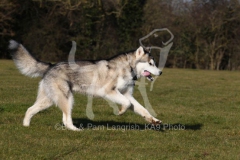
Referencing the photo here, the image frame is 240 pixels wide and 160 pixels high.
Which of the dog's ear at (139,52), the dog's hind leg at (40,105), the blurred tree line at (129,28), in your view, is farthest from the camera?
the blurred tree line at (129,28)

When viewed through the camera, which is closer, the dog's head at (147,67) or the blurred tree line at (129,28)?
the dog's head at (147,67)

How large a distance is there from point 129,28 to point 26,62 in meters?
32.9

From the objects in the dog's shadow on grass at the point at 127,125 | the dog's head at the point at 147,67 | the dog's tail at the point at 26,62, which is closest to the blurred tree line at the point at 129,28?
the dog's shadow on grass at the point at 127,125

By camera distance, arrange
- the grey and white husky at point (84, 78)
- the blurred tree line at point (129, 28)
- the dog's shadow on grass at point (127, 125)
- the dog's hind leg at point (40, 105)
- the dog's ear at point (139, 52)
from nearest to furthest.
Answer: the grey and white husky at point (84, 78) < the dog's hind leg at point (40, 105) < the dog's ear at point (139, 52) < the dog's shadow on grass at point (127, 125) < the blurred tree line at point (129, 28)

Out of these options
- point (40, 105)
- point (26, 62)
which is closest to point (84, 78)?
point (40, 105)

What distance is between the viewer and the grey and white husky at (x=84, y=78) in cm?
811

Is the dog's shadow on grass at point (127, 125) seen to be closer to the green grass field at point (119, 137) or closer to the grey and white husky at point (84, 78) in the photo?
the green grass field at point (119, 137)

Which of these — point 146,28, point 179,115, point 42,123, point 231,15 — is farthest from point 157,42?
point 42,123

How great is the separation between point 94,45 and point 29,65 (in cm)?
3219

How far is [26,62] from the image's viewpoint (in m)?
8.29

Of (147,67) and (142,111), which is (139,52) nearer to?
(147,67)

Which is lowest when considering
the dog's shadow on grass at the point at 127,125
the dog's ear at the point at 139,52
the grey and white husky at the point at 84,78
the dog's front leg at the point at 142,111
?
the dog's shadow on grass at the point at 127,125

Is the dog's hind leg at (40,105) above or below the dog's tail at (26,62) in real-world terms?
below

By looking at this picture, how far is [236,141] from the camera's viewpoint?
7.77m
